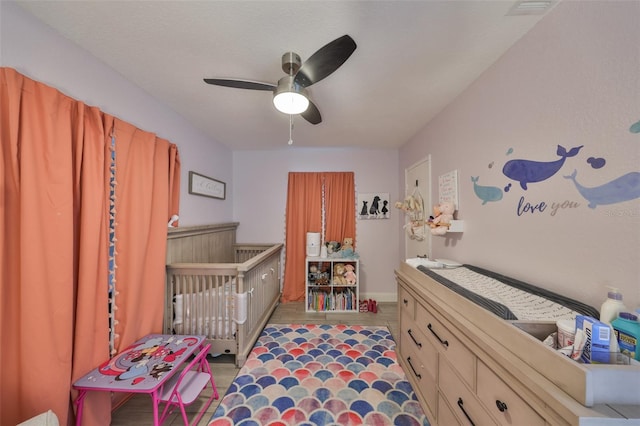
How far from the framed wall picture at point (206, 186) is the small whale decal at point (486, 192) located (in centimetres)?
272

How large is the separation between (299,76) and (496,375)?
170cm

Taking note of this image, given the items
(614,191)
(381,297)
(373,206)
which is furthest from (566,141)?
(381,297)

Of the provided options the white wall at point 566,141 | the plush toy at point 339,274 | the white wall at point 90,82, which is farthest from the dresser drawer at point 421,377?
the white wall at point 90,82

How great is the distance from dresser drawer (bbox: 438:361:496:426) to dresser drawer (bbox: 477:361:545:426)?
0.06m

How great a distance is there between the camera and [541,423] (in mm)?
684

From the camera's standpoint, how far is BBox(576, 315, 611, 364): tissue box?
2.14 ft

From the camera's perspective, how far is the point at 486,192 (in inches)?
62.3

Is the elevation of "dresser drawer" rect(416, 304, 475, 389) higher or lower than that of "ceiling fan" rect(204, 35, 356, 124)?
lower

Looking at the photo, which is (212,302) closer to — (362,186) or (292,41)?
(292,41)

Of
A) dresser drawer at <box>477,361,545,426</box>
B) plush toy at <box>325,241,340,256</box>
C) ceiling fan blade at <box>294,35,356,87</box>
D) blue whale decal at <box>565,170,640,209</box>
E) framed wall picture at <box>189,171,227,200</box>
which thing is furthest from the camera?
plush toy at <box>325,241,340,256</box>

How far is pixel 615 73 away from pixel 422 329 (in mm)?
1557

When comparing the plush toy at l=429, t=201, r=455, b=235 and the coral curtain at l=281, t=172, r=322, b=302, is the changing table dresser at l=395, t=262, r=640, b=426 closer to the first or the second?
the plush toy at l=429, t=201, r=455, b=235

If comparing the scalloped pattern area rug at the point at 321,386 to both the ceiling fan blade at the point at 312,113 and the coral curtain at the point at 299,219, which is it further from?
the ceiling fan blade at the point at 312,113

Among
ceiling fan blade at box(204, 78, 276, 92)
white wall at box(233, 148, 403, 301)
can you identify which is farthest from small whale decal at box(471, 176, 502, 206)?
white wall at box(233, 148, 403, 301)
